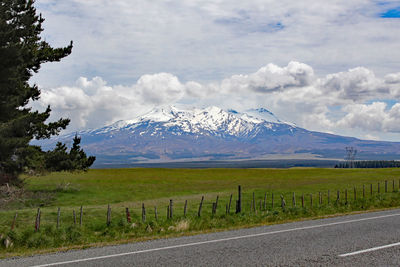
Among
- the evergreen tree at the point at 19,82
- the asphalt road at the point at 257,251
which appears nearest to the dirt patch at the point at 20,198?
the evergreen tree at the point at 19,82

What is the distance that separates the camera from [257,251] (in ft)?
42.8

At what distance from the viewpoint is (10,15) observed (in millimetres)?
35562

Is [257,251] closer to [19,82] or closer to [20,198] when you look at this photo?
[19,82]

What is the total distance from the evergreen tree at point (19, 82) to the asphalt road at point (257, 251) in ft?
69.8

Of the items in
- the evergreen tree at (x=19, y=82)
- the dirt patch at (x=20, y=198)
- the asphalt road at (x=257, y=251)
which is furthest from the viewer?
the dirt patch at (x=20, y=198)

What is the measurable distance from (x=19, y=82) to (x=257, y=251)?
29.0 meters

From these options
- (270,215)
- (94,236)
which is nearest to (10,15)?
(94,236)

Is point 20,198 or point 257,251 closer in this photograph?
point 257,251

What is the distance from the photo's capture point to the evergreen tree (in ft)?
108

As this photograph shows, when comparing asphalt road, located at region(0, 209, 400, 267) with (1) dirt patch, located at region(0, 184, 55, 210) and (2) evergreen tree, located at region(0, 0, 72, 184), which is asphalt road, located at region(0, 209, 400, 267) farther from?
(1) dirt patch, located at region(0, 184, 55, 210)

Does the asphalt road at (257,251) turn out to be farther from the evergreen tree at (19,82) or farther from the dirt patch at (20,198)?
the dirt patch at (20,198)

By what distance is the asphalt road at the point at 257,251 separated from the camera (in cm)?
1171

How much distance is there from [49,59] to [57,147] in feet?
27.6

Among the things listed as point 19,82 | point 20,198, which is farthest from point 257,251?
point 20,198
